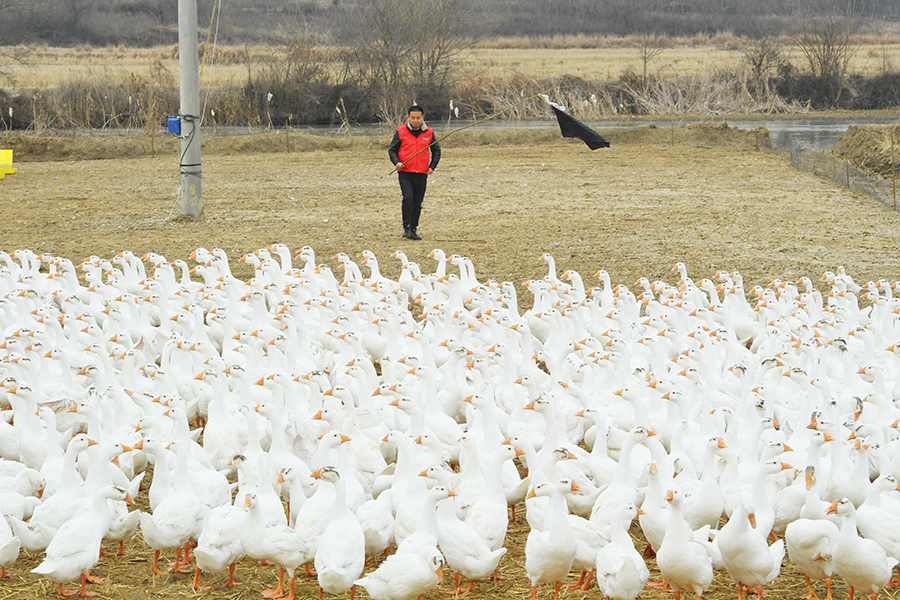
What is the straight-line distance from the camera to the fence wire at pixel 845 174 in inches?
676

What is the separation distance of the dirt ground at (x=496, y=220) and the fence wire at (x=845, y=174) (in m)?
0.33

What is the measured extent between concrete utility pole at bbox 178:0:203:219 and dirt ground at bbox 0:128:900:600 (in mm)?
434

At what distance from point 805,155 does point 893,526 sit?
17988 mm

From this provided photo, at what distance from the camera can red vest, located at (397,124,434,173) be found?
44.8 feet

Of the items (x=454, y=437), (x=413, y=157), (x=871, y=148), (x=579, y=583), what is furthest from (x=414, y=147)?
(x=871, y=148)

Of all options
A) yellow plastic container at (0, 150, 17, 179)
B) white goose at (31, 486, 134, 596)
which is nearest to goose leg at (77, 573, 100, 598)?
white goose at (31, 486, 134, 596)

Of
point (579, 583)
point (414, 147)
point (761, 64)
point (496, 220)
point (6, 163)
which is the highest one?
point (761, 64)

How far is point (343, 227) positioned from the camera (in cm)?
1514

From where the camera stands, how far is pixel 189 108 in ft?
50.9

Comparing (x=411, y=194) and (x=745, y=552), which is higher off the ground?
(x=411, y=194)

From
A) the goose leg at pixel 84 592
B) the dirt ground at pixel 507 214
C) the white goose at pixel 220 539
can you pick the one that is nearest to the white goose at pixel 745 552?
the white goose at pixel 220 539

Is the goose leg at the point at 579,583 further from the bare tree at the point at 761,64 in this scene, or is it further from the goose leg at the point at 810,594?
the bare tree at the point at 761,64

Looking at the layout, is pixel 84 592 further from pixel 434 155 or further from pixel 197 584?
pixel 434 155

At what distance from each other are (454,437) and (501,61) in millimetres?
50578
